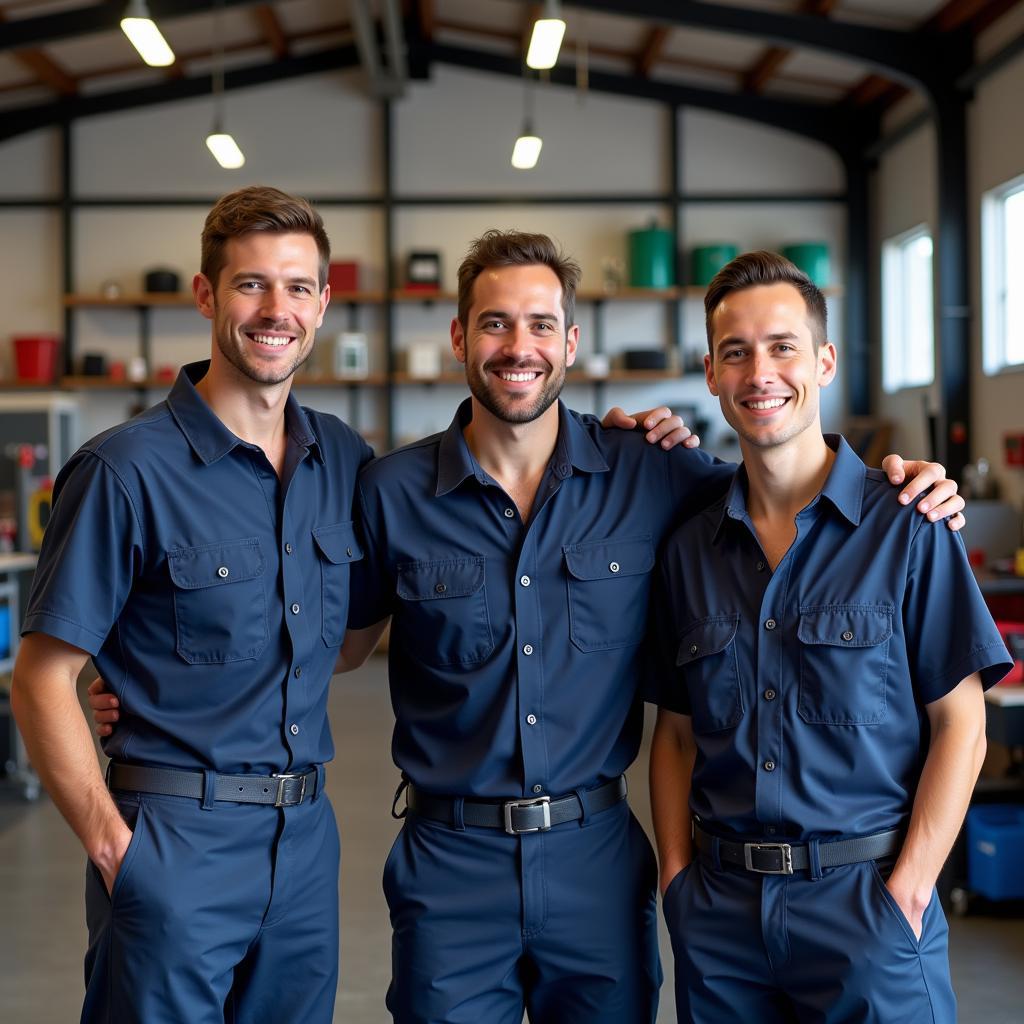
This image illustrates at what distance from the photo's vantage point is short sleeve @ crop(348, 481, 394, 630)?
220 centimetres

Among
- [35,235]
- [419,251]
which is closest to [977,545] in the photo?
[419,251]

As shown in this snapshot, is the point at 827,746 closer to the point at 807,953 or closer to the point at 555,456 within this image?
the point at 807,953

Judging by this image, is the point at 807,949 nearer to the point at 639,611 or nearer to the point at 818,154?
the point at 639,611

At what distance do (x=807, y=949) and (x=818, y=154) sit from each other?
9508mm

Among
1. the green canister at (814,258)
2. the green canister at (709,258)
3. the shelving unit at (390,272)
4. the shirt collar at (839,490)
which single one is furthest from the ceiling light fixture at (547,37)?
the shirt collar at (839,490)

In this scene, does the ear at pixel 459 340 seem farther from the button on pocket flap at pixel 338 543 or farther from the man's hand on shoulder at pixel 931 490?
the man's hand on shoulder at pixel 931 490

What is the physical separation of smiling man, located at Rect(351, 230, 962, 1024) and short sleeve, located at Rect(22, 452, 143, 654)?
1.55ft

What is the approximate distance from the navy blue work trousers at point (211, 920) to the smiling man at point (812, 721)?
2.07ft

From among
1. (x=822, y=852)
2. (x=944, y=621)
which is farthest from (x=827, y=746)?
(x=944, y=621)

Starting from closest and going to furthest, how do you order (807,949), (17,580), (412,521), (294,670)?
(807,949)
(294,670)
(412,521)
(17,580)

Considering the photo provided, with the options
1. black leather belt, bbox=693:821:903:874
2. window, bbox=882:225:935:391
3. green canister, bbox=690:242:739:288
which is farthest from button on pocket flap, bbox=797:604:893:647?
green canister, bbox=690:242:739:288

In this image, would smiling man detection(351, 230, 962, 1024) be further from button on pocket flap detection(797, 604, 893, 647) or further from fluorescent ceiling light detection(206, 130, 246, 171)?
fluorescent ceiling light detection(206, 130, 246, 171)

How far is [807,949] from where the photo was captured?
1.77 metres

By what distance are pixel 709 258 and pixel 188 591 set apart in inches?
333
